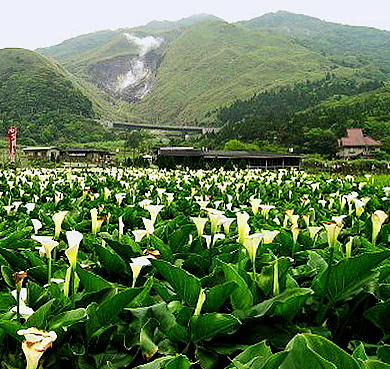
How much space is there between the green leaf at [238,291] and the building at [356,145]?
6806cm

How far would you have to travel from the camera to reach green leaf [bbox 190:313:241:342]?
5.61 ft

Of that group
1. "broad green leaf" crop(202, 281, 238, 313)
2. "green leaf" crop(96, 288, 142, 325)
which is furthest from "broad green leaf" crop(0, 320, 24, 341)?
"broad green leaf" crop(202, 281, 238, 313)

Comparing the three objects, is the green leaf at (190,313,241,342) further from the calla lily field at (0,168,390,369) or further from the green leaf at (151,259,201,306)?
the green leaf at (151,259,201,306)

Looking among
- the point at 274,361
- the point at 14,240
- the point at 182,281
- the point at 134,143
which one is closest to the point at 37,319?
the point at 182,281

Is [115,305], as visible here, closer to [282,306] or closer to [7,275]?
[282,306]

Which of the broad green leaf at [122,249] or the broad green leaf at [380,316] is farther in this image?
the broad green leaf at [122,249]

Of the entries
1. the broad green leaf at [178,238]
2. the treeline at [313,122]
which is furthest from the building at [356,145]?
the broad green leaf at [178,238]

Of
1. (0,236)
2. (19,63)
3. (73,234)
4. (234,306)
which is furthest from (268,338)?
(19,63)

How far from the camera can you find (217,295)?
6.01 feet

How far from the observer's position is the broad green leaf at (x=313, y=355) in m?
1.19

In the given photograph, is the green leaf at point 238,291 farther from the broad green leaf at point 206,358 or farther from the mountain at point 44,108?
the mountain at point 44,108

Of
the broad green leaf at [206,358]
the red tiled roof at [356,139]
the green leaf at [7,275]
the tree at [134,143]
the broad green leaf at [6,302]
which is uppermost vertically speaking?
the broad green leaf at [6,302]

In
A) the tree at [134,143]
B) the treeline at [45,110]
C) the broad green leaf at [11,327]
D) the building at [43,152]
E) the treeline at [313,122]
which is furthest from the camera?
the treeline at [45,110]

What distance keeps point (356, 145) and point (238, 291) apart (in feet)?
230
